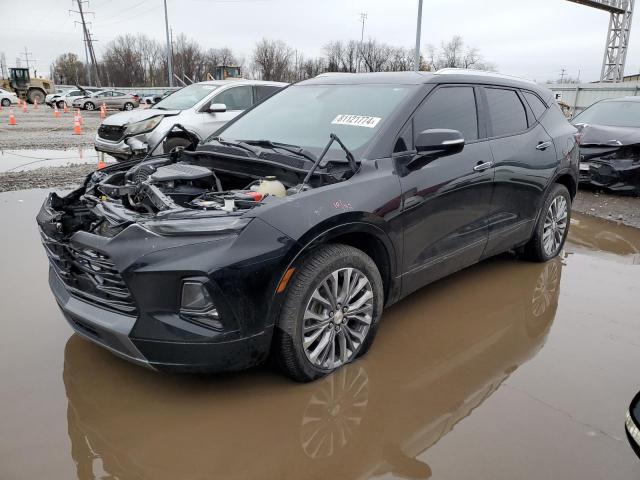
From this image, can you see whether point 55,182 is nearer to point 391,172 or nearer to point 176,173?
point 176,173

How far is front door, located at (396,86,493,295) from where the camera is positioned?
3404 mm

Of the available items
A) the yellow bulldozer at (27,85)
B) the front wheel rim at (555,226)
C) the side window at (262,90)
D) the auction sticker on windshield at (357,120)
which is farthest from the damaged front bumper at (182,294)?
the yellow bulldozer at (27,85)

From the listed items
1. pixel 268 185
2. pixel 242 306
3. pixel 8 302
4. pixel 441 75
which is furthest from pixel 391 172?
pixel 8 302

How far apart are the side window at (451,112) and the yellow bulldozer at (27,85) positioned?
4430cm

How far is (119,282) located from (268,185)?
1.12 meters

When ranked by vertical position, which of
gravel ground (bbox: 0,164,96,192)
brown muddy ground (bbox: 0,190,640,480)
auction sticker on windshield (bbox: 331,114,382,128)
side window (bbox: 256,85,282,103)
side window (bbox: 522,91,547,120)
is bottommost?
brown muddy ground (bbox: 0,190,640,480)

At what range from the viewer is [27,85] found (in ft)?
135

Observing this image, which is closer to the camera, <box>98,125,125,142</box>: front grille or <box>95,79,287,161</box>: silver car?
<box>95,79,287,161</box>: silver car

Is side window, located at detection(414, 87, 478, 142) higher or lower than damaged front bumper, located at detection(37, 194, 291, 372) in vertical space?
higher

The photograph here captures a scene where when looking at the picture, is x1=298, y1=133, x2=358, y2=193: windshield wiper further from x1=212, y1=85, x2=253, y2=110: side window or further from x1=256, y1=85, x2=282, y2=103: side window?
x1=256, y1=85, x2=282, y2=103: side window

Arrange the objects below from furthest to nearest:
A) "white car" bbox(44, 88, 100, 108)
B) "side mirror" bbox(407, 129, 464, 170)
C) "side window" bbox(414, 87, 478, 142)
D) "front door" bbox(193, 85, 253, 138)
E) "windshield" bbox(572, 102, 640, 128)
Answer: "white car" bbox(44, 88, 100, 108) < "front door" bbox(193, 85, 253, 138) < "windshield" bbox(572, 102, 640, 128) < "side window" bbox(414, 87, 478, 142) < "side mirror" bbox(407, 129, 464, 170)

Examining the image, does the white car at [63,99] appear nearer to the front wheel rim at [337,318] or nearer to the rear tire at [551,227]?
the rear tire at [551,227]

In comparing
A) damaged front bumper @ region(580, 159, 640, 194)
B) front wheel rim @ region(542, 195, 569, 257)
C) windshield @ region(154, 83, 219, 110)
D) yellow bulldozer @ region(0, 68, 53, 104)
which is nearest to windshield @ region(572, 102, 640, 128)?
damaged front bumper @ region(580, 159, 640, 194)

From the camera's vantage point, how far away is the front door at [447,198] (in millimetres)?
3404
